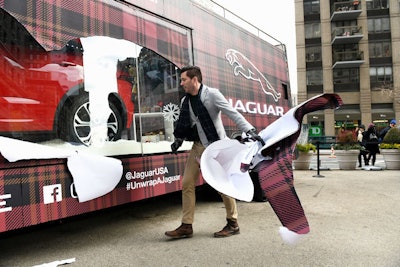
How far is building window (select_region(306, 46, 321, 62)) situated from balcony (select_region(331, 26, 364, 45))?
78.2 inches

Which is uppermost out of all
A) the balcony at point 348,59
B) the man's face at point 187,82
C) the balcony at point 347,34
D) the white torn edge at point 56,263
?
the balcony at point 347,34

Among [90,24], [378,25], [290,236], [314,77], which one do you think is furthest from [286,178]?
[378,25]

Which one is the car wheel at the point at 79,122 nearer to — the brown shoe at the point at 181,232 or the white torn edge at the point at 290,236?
the brown shoe at the point at 181,232

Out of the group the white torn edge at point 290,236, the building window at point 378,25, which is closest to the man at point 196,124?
the white torn edge at point 290,236

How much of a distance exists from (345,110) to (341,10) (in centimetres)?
1149

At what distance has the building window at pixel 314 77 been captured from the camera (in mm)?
41469

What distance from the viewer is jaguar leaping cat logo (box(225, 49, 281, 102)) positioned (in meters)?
5.73

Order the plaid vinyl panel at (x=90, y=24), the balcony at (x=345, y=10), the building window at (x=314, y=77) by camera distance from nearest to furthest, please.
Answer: the plaid vinyl panel at (x=90, y=24) < the balcony at (x=345, y=10) < the building window at (x=314, y=77)

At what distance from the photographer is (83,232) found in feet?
13.9

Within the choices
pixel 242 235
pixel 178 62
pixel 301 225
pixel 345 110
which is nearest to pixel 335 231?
pixel 242 235

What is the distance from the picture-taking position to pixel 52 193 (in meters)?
3.01

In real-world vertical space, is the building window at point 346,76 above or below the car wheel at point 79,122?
above

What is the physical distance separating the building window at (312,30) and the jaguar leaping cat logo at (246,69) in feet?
126

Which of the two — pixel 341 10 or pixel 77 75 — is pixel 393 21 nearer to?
pixel 341 10
